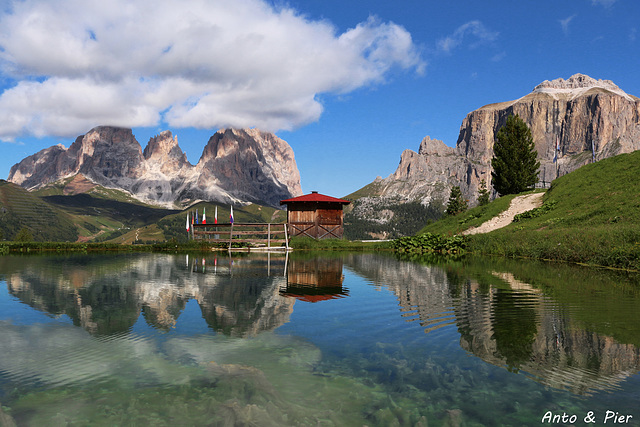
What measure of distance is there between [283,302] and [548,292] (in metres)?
9.06

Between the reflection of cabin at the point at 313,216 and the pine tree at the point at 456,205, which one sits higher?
the pine tree at the point at 456,205

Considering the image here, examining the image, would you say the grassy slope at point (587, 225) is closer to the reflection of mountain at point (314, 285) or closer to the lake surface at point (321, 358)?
the lake surface at point (321, 358)

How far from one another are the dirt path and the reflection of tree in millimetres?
36276

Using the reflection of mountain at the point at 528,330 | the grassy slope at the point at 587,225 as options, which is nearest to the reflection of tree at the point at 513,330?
the reflection of mountain at the point at 528,330

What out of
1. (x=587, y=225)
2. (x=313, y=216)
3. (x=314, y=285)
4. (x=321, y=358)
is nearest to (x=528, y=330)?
(x=321, y=358)

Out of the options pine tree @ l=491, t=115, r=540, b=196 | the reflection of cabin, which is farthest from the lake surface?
pine tree @ l=491, t=115, r=540, b=196

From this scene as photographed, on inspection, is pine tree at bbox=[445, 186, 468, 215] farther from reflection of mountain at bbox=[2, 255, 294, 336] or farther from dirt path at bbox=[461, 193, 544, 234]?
reflection of mountain at bbox=[2, 255, 294, 336]

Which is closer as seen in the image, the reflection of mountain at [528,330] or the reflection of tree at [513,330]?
the reflection of mountain at [528,330]

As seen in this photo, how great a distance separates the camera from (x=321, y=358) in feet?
25.5

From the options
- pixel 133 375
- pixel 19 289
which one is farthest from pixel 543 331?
pixel 19 289

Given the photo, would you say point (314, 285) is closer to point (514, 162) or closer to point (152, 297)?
point (152, 297)

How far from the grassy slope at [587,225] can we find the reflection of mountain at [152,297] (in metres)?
18.5

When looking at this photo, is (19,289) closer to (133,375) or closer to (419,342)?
(133,375)

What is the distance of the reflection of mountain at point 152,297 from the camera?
1060 cm
